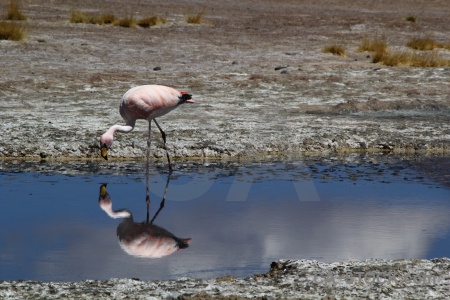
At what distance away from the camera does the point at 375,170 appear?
950 cm

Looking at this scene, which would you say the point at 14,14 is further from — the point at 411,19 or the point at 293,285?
the point at 293,285

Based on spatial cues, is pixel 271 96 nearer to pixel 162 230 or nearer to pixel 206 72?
pixel 206 72

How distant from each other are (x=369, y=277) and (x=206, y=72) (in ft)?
34.5

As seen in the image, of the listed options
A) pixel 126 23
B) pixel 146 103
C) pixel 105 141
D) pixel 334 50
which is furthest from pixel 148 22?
pixel 105 141

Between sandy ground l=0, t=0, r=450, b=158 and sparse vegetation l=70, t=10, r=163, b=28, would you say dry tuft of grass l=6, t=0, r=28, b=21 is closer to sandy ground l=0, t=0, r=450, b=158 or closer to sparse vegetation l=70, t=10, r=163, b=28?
sandy ground l=0, t=0, r=450, b=158

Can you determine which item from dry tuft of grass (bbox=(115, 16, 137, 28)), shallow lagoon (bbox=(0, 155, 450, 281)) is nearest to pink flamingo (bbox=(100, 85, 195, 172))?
shallow lagoon (bbox=(0, 155, 450, 281))

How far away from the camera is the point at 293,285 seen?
18.0 ft

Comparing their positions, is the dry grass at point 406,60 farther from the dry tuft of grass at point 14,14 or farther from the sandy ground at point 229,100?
the dry tuft of grass at point 14,14

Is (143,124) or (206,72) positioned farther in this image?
(206,72)

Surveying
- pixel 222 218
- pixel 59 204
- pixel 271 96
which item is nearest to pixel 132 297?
pixel 222 218

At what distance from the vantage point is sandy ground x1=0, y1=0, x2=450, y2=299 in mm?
5500

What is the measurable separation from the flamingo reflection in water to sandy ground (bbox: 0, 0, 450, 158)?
271 centimetres

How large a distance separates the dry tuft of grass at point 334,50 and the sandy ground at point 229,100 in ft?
0.55

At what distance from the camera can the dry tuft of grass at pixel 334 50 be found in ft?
61.6
